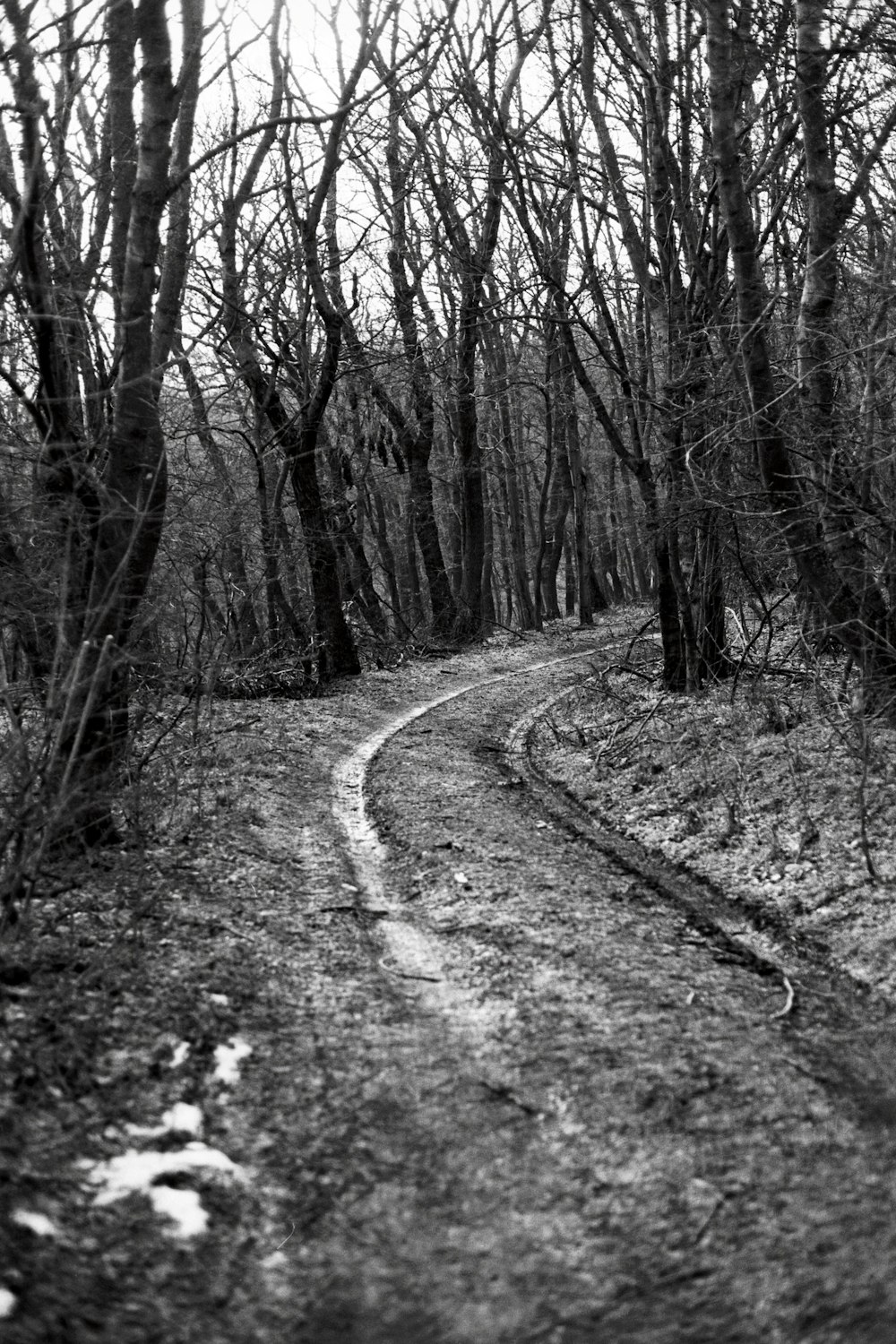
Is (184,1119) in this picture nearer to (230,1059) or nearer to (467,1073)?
(230,1059)

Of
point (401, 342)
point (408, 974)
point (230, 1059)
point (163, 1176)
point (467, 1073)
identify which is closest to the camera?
point (163, 1176)

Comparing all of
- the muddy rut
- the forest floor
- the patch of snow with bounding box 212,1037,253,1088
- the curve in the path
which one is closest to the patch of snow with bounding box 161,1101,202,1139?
the forest floor

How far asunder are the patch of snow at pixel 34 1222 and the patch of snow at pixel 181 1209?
0.36 meters

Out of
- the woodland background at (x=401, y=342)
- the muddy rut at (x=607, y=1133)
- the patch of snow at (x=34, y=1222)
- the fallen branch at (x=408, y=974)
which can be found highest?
the woodland background at (x=401, y=342)

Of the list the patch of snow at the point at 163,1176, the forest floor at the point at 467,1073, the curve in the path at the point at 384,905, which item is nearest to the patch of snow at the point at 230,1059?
the forest floor at the point at 467,1073

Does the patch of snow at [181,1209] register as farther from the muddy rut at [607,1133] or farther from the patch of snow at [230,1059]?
the patch of snow at [230,1059]

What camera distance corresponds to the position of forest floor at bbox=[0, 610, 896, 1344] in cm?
340

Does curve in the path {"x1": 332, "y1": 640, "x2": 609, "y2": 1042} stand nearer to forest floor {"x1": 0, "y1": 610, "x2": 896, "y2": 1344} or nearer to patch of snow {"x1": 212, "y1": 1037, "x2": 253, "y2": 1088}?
forest floor {"x1": 0, "y1": 610, "x2": 896, "y2": 1344}

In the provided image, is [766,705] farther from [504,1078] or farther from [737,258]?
[504,1078]

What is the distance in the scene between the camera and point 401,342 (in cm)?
2344

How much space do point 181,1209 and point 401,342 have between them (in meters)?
21.5

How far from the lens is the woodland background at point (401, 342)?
24.3 feet

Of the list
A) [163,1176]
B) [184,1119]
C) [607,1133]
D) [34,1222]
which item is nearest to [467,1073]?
[607,1133]

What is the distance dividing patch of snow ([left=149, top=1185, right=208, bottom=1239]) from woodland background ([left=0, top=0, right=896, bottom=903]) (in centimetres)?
199
